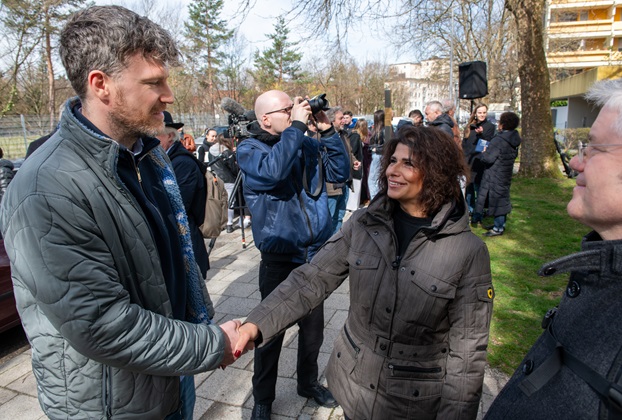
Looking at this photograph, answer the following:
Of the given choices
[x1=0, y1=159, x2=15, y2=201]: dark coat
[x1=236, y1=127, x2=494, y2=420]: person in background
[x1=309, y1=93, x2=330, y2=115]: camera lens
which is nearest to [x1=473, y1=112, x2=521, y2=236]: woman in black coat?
[x1=309, y1=93, x2=330, y2=115]: camera lens

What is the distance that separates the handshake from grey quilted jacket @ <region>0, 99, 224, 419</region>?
0.11m

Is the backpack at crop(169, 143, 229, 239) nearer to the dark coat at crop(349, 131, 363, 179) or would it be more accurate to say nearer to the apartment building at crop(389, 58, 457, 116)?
the dark coat at crop(349, 131, 363, 179)

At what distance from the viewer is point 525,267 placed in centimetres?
573

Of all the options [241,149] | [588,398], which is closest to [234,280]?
[241,149]

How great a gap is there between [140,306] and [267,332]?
2.21 feet

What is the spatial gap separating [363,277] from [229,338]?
2.09 feet

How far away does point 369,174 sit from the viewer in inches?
384

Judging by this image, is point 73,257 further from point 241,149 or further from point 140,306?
point 241,149

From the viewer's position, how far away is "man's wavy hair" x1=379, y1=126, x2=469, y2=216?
77.7 inches

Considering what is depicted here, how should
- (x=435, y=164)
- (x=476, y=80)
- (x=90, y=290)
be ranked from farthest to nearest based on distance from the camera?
(x=476, y=80)
(x=435, y=164)
(x=90, y=290)

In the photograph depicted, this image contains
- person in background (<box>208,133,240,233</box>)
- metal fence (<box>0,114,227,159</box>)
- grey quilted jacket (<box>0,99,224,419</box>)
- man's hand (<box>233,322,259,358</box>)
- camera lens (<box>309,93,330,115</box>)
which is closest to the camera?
grey quilted jacket (<box>0,99,224,419</box>)

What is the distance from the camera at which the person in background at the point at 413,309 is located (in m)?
1.74

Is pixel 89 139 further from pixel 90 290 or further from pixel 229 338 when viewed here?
pixel 229 338

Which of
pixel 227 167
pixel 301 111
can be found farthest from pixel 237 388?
pixel 227 167
